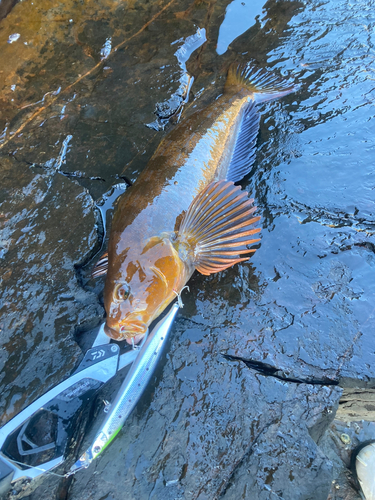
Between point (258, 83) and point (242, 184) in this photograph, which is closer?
point (242, 184)

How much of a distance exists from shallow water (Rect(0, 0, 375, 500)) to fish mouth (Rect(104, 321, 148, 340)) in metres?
0.26

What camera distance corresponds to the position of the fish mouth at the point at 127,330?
2.29 metres

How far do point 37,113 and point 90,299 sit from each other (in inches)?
104

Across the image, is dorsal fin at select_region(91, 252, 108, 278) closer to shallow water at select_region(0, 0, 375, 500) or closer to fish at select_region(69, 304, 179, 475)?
shallow water at select_region(0, 0, 375, 500)

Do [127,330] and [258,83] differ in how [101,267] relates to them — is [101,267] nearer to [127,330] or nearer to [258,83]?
[127,330]

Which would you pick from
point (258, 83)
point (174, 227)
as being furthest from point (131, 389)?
point (258, 83)

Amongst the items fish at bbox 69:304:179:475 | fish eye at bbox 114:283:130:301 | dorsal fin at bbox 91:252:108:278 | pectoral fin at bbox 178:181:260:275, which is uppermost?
dorsal fin at bbox 91:252:108:278

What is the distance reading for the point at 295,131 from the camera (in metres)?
3.35

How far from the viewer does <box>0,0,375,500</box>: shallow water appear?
2.16m

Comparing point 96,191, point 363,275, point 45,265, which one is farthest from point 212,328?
point 96,191

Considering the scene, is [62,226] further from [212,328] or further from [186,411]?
[186,411]

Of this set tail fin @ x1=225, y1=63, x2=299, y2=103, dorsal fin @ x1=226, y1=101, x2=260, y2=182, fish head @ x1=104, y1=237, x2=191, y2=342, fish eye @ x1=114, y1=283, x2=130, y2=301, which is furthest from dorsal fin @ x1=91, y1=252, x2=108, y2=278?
tail fin @ x1=225, y1=63, x2=299, y2=103

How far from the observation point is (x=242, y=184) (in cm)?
316

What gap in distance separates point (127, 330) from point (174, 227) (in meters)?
0.85
